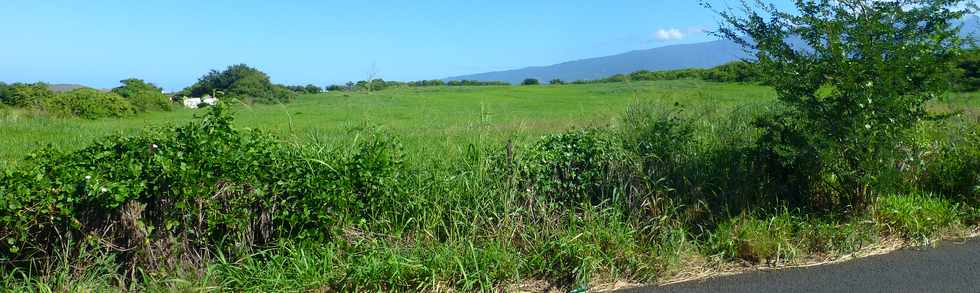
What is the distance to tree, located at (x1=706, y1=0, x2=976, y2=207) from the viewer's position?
5.14 metres

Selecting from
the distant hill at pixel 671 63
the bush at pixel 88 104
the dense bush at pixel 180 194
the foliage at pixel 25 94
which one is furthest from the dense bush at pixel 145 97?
the dense bush at pixel 180 194

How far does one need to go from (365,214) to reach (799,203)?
3.51 meters

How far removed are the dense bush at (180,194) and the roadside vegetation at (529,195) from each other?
0.04 feet

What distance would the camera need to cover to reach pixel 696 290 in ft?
14.4

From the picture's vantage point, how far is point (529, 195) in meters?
5.30

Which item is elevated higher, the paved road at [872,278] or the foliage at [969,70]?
the foliage at [969,70]

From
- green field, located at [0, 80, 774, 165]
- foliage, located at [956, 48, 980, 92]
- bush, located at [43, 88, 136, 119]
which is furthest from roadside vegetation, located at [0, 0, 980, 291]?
bush, located at [43, 88, 136, 119]

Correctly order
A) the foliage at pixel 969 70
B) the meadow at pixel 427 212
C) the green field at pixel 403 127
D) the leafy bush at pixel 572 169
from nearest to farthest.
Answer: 1. the meadow at pixel 427 212
2. the leafy bush at pixel 572 169
3. the foliage at pixel 969 70
4. the green field at pixel 403 127

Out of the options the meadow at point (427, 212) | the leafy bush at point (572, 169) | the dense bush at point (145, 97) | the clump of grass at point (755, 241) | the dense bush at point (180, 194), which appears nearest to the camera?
the dense bush at point (180, 194)

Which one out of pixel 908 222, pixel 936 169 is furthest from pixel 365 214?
pixel 936 169

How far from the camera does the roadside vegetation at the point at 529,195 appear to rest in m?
4.31

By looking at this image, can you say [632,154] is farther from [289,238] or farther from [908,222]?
[289,238]

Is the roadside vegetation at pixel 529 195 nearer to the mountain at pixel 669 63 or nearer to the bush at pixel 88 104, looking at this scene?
the mountain at pixel 669 63

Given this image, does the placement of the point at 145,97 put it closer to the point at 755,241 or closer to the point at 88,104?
the point at 88,104
